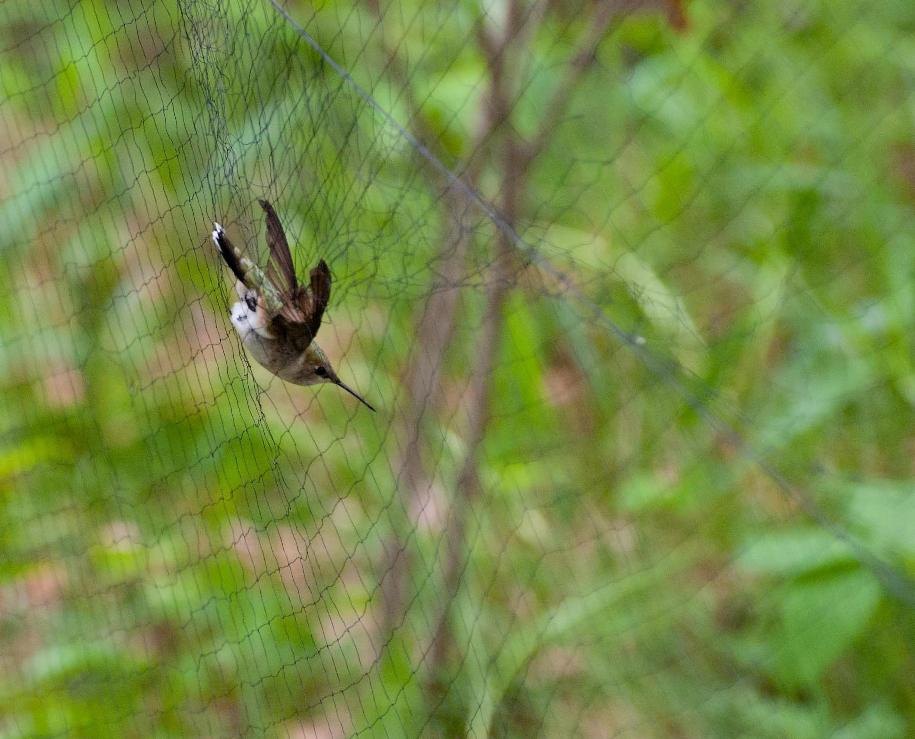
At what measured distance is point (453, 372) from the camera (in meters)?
1.29

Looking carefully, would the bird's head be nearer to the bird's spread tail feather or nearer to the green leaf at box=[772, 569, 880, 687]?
the bird's spread tail feather

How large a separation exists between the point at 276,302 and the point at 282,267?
0.02m

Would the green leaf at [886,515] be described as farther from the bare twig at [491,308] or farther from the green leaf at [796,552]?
the bare twig at [491,308]

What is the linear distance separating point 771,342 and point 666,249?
0.16 meters

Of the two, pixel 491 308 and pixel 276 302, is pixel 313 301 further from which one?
pixel 491 308

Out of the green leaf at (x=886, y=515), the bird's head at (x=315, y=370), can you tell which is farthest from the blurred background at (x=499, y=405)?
the bird's head at (x=315, y=370)

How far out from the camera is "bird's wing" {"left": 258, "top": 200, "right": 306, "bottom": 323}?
0.66 meters

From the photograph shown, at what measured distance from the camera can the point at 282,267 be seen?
2.19 ft

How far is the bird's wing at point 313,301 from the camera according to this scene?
0.67 metres

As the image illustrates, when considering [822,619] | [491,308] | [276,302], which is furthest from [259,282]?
[822,619]

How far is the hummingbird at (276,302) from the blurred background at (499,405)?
18cm

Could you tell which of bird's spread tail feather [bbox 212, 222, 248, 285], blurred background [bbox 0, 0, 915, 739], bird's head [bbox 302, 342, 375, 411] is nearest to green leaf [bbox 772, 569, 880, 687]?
blurred background [bbox 0, 0, 915, 739]

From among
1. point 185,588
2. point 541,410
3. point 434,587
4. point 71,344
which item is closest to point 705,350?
point 541,410

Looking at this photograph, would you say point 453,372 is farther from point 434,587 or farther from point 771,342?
point 771,342
